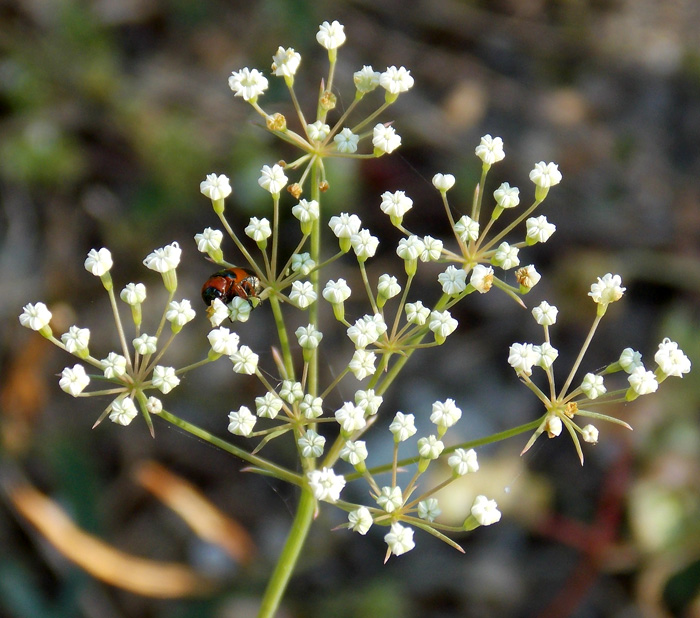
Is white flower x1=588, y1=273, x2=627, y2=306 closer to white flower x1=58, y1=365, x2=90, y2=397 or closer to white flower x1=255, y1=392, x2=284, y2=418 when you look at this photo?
white flower x1=255, y1=392, x2=284, y2=418

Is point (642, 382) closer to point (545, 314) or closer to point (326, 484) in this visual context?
point (545, 314)

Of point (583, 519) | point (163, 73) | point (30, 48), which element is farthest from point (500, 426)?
point (30, 48)

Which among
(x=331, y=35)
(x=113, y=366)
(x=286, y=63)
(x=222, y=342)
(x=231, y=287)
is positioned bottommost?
(x=113, y=366)

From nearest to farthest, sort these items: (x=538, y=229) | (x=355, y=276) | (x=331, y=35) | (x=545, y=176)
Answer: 1. (x=538, y=229)
2. (x=545, y=176)
3. (x=331, y=35)
4. (x=355, y=276)

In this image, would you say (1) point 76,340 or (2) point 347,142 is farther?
(2) point 347,142

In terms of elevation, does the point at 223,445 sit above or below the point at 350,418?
below

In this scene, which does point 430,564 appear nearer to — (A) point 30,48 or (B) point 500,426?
(B) point 500,426

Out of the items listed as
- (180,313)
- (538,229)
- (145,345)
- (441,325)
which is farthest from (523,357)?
(145,345)

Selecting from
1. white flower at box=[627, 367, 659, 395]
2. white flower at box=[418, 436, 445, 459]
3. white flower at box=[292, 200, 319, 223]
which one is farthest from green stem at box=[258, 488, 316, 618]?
white flower at box=[627, 367, 659, 395]

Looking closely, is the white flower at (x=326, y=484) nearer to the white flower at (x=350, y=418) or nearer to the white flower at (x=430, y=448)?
the white flower at (x=350, y=418)
